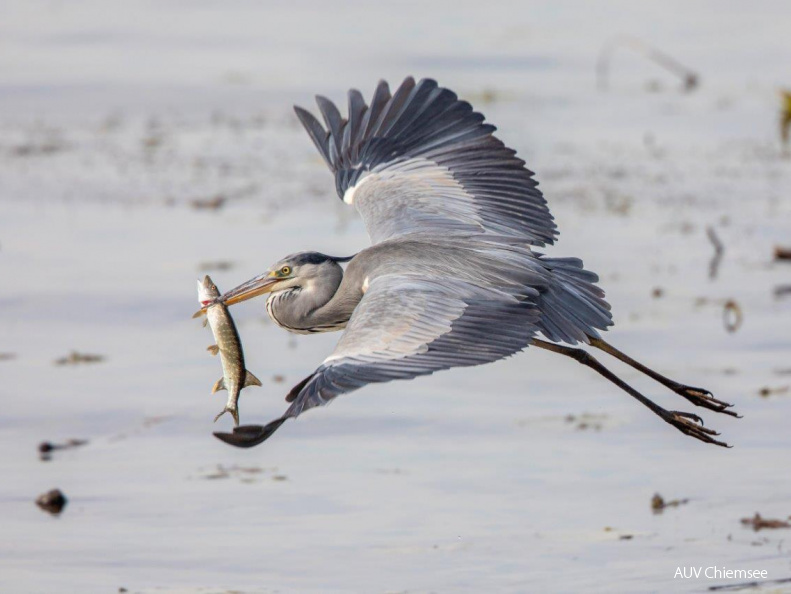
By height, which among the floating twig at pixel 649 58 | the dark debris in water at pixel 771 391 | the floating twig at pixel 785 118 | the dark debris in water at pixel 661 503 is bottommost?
the dark debris in water at pixel 661 503

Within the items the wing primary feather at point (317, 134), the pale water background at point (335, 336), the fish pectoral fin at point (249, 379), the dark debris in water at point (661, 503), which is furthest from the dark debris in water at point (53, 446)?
the dark debris in water at point (661, 503)

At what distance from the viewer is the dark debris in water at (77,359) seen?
26.4 feet

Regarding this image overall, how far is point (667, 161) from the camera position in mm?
11648

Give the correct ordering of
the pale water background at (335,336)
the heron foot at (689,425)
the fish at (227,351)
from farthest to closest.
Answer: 1. the heron foot at (689,425)
2. the pale water background at (335,336)
3. the fish at (227,351)

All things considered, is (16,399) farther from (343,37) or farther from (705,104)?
(343,37)

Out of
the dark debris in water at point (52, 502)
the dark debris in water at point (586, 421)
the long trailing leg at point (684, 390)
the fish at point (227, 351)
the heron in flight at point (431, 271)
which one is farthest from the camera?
the dark debris in water at point (586, 421)

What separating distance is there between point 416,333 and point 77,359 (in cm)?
303

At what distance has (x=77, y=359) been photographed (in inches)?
318

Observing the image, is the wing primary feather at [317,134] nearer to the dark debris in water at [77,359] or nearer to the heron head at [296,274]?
the heron head at [296,274]

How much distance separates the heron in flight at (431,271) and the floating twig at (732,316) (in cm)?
149

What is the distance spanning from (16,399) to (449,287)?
8.18 feet

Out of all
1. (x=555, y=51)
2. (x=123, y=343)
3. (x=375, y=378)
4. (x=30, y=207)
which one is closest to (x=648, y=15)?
(x=555, y=51)

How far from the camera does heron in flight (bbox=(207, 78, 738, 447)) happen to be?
5430 millimetres

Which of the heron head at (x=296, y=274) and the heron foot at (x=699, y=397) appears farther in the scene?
the heron foot at (x=699, y=397)
